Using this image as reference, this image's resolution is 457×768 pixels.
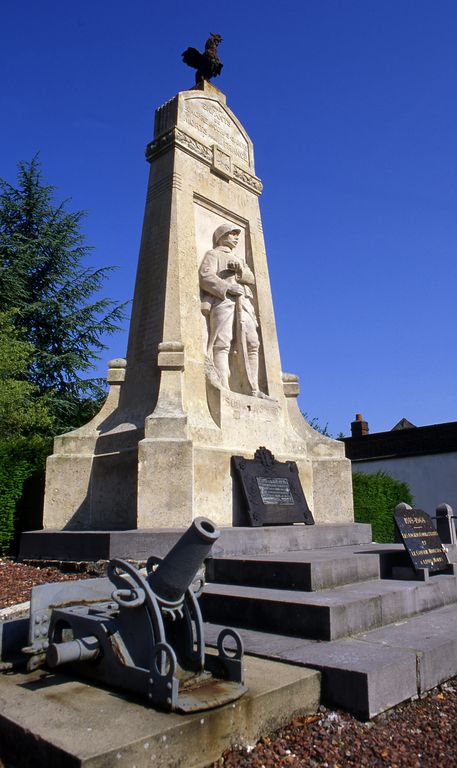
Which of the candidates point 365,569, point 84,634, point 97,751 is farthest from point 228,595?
point 97,751

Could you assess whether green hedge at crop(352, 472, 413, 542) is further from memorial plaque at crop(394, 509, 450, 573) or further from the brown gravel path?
the brown gravel path

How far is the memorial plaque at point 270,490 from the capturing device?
24.9 feet

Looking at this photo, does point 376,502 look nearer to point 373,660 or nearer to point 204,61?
point 204,61

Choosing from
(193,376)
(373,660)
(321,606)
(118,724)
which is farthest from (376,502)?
(118,724)

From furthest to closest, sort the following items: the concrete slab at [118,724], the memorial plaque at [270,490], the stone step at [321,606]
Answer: the memorial plaque at [270,490] < the stone step at [321,606] < the concrete slab at [118,724]

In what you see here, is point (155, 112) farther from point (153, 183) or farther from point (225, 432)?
point (225, 432)

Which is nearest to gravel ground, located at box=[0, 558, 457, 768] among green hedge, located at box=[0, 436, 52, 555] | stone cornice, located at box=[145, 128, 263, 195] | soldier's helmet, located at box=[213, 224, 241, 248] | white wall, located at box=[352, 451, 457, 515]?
soldier's helmet, located at box=[213, 224, 241, 248]

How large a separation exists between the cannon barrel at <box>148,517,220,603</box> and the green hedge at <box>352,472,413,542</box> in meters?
12.5

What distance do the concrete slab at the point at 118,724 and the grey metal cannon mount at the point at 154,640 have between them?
0.08 meters

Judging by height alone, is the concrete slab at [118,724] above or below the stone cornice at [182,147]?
below

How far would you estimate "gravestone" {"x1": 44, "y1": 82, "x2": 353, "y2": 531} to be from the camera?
7.29 metres

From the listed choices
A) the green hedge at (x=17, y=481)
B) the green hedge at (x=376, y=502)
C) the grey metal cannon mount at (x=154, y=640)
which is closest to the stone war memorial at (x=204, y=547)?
the grey metal cannon mount at (x=154, y=640)

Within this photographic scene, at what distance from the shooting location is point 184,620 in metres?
3.03

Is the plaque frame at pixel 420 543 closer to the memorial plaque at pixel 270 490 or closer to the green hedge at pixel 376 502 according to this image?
the memorial plaque at pixel 270 490
